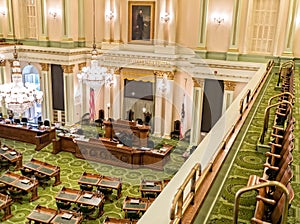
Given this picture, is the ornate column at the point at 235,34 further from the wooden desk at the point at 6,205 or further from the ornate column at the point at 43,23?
the wooden desk at the point at 6,205

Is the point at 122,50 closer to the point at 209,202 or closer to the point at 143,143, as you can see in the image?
the point at 143,143

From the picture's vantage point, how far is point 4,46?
1588 cm

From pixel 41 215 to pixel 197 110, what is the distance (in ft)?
26.7

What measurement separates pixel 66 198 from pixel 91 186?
1096 mm

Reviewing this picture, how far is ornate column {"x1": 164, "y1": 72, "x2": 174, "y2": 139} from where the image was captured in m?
14.3

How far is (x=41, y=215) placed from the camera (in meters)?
7.93

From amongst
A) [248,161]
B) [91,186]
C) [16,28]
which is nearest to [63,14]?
[16,28]

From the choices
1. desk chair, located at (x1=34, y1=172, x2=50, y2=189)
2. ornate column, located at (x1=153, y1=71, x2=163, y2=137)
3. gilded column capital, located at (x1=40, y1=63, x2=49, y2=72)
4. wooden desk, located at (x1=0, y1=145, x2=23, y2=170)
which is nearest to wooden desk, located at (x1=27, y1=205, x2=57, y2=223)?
desk chair, located at (x1=34, y1=172, x2=50, y2=189)

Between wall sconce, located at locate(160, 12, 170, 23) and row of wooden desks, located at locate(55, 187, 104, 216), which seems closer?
row of wooden desks, located at locate(55, 187, 104, 216)

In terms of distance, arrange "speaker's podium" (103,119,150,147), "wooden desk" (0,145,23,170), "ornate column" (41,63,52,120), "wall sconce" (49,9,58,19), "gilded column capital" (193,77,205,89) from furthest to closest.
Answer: "ornate column" (41,63,52,120) → "wall sconce" (49,9,58,19) → "gilded column capital" (193,77,205,89) → "speaker's podium" (103,119,150,147) → "wooden desk" (0,145,23,170)

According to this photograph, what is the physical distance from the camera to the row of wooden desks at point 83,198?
27.9 feet

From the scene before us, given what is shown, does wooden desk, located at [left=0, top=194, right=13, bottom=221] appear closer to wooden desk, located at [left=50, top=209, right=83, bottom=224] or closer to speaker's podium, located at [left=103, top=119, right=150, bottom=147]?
wooden desk, located at [left=50, top=209, right=83, bottom=224]

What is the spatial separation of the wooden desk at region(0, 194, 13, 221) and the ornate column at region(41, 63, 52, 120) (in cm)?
855

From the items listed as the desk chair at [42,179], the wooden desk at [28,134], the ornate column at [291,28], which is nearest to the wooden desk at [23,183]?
the desk chair at [42,179]
